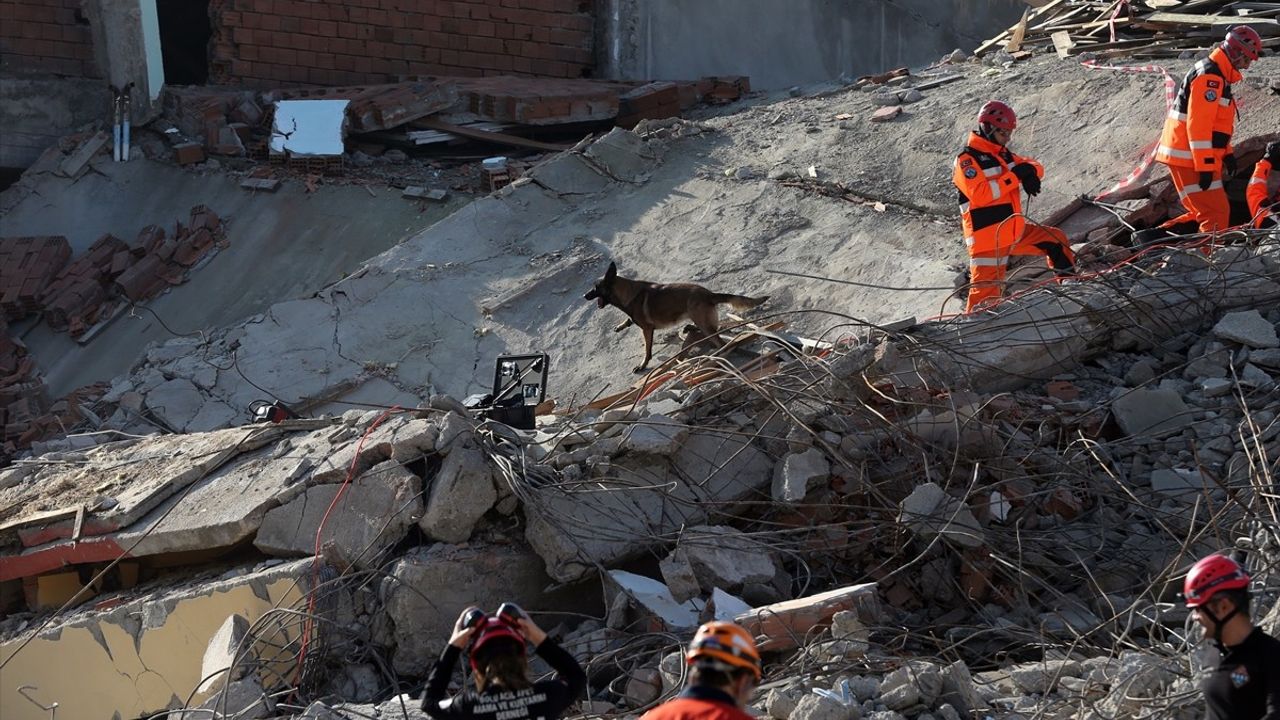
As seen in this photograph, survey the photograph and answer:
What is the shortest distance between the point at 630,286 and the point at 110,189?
795cm

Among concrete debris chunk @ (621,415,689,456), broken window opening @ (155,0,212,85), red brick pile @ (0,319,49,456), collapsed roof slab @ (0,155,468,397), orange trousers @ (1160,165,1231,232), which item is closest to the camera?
concrete debris chunk @ (621,415,689,456)

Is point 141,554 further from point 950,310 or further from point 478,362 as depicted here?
point 950,310

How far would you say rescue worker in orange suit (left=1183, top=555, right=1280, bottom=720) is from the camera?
11.9 feet

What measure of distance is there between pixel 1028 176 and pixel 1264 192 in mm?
1637

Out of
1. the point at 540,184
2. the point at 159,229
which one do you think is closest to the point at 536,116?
the point at 540,184

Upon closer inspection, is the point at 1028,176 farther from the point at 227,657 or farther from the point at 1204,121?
the point at 227,657

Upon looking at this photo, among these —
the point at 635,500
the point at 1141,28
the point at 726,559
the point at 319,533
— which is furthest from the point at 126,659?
the point at 1141,28

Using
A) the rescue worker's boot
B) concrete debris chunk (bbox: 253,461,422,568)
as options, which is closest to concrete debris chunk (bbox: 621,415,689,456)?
concrete debris chunk (bbox: 253,461,422,568)

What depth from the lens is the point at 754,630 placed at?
5.77m

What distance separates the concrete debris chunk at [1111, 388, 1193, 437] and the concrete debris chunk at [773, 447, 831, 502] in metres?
1.70

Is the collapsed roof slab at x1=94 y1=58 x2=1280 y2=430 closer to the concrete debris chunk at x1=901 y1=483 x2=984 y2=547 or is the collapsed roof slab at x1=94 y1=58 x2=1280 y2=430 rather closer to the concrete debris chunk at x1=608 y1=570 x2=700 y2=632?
the concrete debris chunk at x1=901 y1=483 x2=984 y2=547

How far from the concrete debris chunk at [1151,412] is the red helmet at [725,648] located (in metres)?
4.32

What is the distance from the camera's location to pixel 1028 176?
8.52 meters

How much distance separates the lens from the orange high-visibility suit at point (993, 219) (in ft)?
27.9
